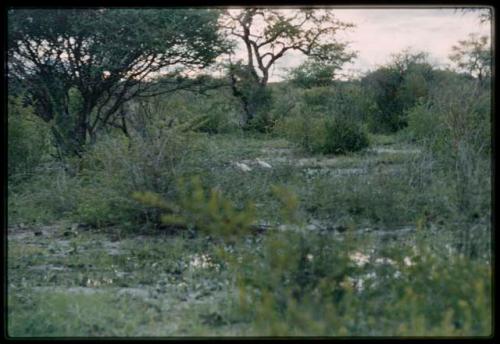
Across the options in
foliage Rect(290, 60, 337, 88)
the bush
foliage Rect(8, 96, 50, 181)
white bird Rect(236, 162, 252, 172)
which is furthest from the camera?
foliage Rect(290, 60, 337, 88)

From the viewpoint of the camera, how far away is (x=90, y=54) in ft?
40.7

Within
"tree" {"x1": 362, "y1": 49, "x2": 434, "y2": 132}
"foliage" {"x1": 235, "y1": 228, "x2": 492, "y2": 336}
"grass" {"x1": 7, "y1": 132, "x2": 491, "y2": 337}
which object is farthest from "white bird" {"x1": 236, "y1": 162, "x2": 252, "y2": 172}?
"tree" {"x1": 362, "y1": 49, "x2": 434, "y2": 132}

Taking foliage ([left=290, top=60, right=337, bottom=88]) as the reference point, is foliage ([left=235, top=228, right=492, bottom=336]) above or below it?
below

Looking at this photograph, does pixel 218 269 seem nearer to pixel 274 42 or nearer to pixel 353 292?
pixel 353 292

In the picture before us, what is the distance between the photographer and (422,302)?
4.52 meters

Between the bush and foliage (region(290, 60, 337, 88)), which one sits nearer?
the bush

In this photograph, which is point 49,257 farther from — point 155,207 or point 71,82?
point 71,82

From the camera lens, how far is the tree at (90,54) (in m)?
11.9

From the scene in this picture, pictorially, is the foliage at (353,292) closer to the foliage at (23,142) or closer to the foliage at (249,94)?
the foliage at (23,142)

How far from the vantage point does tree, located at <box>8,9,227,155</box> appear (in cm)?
1190

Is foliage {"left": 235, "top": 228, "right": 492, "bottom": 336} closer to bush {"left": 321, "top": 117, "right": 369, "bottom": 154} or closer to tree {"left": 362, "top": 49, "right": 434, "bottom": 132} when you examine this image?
bush {"left": 321, "top": 117, "right": 369, "bottom": 154}

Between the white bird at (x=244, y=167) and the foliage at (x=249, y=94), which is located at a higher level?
the foliage at (x=249, y=94)

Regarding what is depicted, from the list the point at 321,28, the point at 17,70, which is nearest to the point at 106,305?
the point at 17,70

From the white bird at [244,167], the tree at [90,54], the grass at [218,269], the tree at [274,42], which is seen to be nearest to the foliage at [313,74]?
the tree at [274,42]
